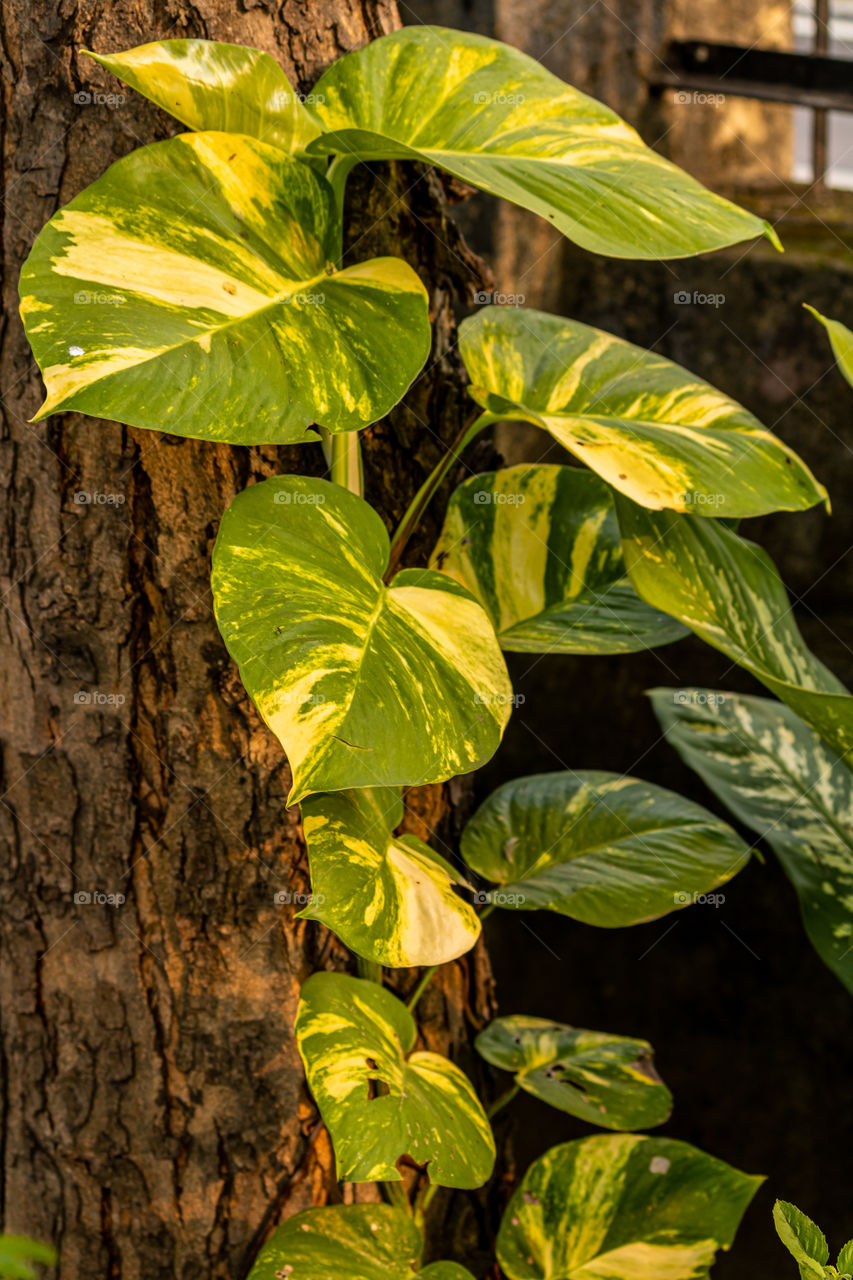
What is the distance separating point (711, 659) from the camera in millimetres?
1549

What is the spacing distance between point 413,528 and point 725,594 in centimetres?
27

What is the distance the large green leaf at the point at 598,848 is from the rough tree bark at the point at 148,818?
0.11m

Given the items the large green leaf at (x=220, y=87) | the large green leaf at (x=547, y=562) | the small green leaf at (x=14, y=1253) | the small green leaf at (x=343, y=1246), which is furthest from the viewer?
the large green leaf at (x=547, y=562)

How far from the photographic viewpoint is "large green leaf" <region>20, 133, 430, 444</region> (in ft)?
1.81

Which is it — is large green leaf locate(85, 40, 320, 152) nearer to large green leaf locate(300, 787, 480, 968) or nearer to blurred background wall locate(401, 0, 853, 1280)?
large green leaf locate(300, 787, 480, 968)

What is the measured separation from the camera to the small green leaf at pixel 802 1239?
533 mm

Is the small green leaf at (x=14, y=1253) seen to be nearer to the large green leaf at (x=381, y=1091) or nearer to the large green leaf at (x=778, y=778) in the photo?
the large green leaf at (x=381, y=1091)

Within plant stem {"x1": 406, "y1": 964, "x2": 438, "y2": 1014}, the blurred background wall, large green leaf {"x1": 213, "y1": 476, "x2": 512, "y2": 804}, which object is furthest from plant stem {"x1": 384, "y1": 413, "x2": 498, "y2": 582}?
the blurred background wall

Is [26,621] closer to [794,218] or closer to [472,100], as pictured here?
[472,100]

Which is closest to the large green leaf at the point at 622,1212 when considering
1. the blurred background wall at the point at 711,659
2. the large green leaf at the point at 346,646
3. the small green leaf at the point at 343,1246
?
the small green leaf at the point at 343,1246

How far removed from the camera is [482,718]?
23.8 inches

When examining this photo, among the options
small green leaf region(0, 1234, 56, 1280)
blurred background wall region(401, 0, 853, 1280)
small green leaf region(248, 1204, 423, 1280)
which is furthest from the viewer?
blurred background wall region(401, 0, 853, 1280)

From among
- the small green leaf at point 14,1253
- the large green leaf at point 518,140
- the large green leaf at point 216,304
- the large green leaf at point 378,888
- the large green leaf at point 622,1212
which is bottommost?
the large green leaf at point 622,1212

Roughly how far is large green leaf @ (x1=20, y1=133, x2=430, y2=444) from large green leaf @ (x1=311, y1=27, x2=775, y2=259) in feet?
0.24
